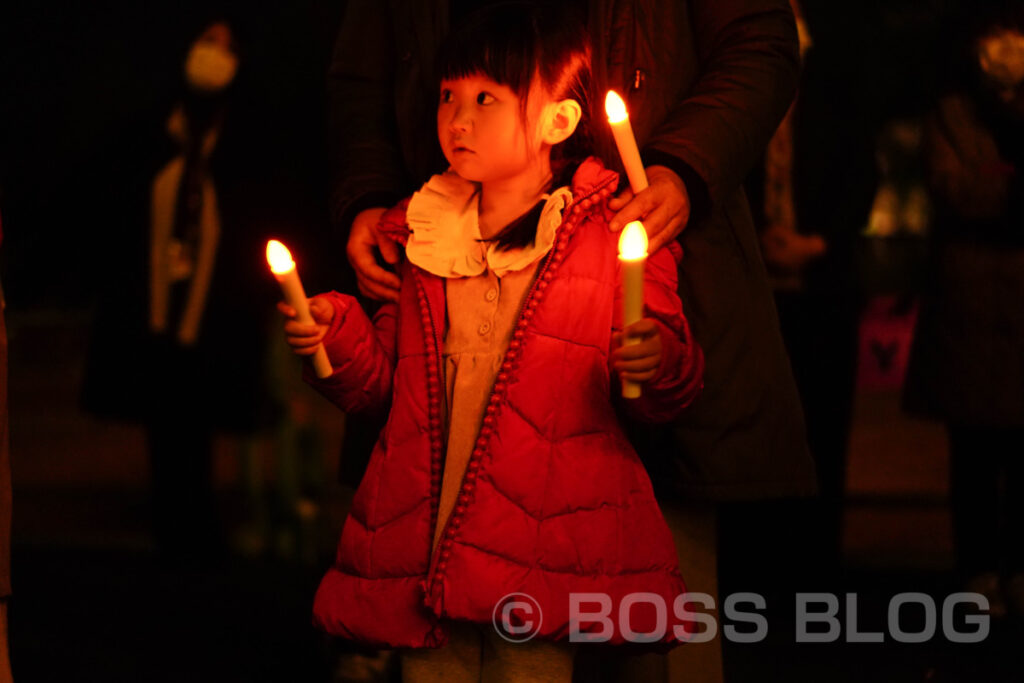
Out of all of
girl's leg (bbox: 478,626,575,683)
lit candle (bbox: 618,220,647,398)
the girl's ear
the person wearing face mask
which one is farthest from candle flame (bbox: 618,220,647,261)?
the person wearing face mask

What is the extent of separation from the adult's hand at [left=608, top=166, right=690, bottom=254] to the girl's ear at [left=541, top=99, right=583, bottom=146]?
0.47 feet

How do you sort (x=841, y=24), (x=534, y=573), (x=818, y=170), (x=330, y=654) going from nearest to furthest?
(x=534, y=573) < (x=330, y=654) < (x=818, y=170) < (x=841, y=24)

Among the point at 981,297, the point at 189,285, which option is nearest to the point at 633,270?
the point at 981,297

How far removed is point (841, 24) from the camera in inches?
472

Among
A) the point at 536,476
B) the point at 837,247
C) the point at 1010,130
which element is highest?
the point at 1010,130

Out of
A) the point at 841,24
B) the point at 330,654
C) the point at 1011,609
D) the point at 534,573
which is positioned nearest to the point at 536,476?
the point at 534,573

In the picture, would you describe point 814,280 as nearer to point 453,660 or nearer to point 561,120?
Answer: point 561,120

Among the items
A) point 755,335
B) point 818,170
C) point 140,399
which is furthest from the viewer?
point 140,399

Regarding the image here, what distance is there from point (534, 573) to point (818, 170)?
270 cm

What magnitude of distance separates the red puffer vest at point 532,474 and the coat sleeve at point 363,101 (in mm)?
461

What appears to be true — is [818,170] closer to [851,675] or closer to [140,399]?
[851,675]

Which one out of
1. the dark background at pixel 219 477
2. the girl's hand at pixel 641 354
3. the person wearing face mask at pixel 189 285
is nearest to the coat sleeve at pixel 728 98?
the girl's hand at pixel 641 354

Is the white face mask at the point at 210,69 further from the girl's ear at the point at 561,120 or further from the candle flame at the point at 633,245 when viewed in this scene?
the candle flame at the point at 633,245

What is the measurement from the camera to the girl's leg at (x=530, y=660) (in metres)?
2.34
